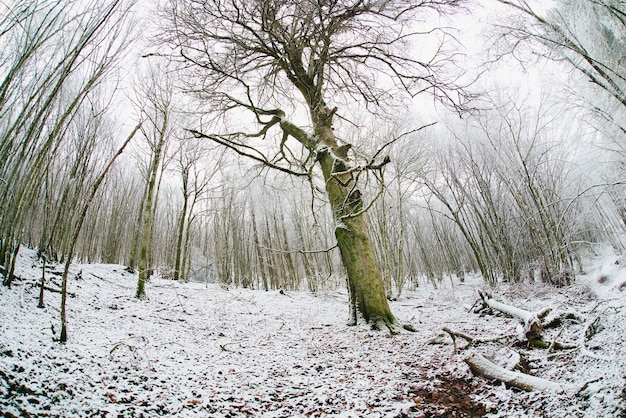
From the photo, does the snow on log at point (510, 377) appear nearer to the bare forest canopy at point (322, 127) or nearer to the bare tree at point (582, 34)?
the bare forest canopy at point (322, 127)

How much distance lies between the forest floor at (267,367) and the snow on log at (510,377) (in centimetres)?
5

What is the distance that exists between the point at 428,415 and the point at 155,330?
10.8ft

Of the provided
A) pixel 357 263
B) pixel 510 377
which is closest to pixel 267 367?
pixel 357 263

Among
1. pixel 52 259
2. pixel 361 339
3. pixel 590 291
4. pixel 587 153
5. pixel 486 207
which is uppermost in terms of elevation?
pixel 587 153

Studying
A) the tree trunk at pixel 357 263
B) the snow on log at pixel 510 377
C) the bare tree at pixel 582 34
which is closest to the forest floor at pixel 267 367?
the snow on log at pixel 510 377

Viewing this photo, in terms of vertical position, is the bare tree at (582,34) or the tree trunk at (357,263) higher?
A: the bare tree at (582,34)

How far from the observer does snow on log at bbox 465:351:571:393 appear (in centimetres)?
161

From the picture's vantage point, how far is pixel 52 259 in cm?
496

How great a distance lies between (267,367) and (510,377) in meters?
2.10

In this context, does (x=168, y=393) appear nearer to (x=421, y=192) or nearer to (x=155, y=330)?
(x=155, y=330)

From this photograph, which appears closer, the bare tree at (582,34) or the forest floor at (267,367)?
the forest floor at (267,367)

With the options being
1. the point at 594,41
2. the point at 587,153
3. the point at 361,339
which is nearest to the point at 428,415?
the point at 361,339

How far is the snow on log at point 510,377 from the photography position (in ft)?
5.29

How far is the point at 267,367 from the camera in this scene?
2723 millimetres
